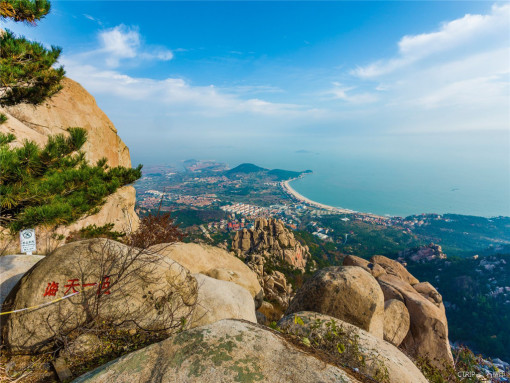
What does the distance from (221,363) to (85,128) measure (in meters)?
11.3

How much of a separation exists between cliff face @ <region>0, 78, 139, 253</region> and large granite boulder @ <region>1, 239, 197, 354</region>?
666 cm

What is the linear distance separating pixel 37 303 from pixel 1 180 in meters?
2.74

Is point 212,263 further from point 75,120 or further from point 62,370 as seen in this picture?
point 75,120

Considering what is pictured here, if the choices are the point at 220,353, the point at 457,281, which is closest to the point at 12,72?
the point at 220,353

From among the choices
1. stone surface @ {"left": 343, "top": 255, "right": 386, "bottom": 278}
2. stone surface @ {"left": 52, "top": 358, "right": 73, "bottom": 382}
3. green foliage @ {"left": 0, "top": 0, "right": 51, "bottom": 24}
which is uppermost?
green foliage @ {"left": 0, "top": 0, "right": 51, "bottom": 24}

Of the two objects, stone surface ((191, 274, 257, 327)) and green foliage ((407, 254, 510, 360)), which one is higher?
stone surface ((191, 274, 257, 327))

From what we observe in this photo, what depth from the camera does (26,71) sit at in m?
5.37

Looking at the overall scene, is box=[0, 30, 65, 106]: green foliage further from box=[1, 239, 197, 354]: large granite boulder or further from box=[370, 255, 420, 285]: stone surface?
box=[370, 255, 420, 285]: stone surface

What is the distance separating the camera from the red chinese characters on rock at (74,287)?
3.39m

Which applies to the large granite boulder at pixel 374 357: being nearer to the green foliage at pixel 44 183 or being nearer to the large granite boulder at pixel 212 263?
the large granite boulder at pixel 212 263

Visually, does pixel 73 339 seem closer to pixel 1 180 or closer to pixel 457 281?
pixel 1 180

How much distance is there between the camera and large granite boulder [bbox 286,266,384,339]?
627 cm

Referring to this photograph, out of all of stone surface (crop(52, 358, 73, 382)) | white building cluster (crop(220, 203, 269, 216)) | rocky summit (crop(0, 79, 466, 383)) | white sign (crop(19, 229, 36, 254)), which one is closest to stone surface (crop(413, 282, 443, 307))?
rocky summit (crop(0, 79, 466, 383))

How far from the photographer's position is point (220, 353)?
214 cm
